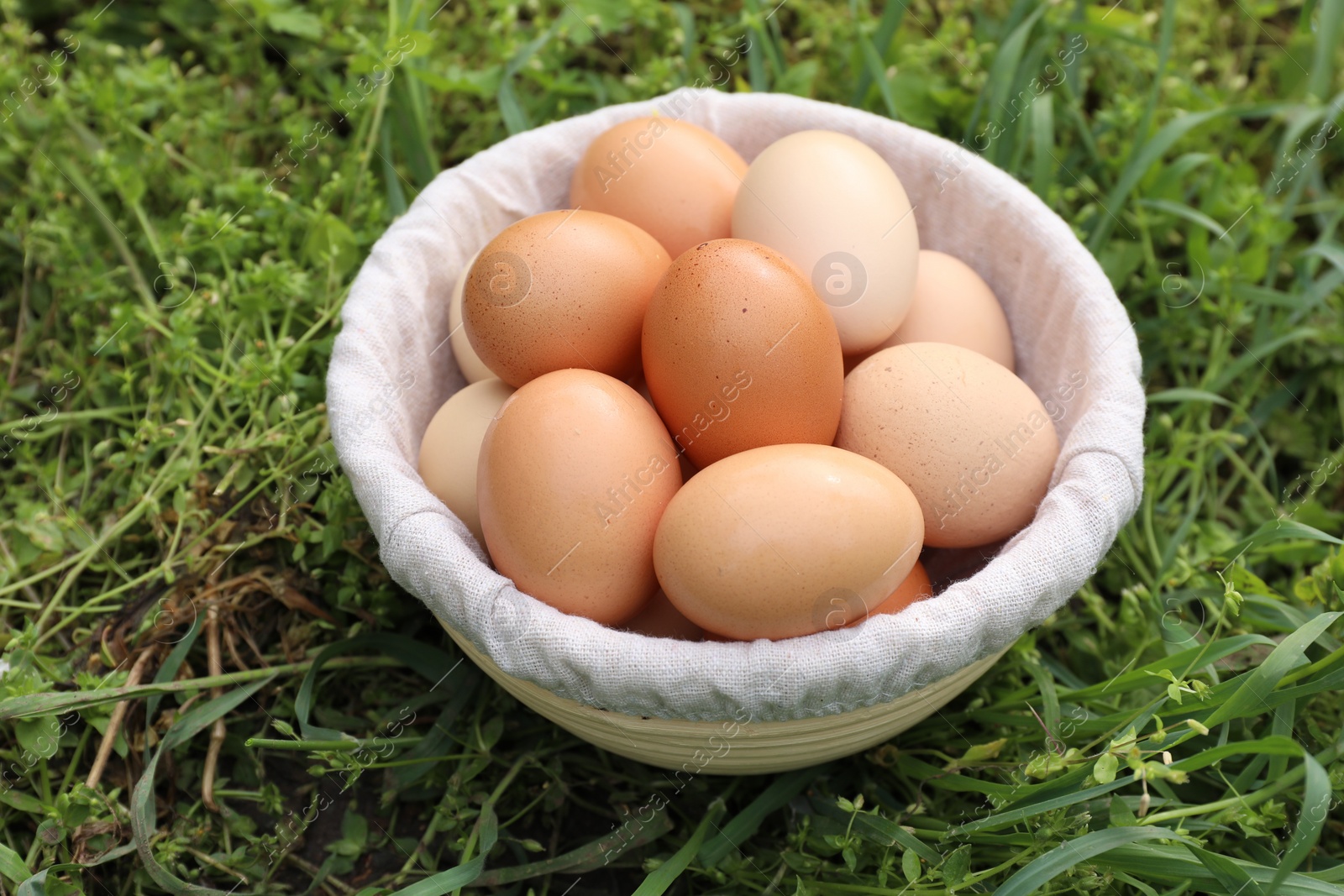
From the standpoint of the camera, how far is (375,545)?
1.36m

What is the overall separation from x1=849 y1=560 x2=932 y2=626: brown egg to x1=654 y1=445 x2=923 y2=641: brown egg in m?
0.07

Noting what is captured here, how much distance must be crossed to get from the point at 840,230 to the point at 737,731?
57cm

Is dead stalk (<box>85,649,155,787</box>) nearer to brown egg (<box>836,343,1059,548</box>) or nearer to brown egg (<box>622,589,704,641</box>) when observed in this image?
brown egg (<box>622,589,704,641</box>)

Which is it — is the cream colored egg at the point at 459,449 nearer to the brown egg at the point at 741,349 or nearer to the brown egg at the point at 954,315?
the brown egg at the point at 741,349

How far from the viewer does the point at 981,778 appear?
1.25m

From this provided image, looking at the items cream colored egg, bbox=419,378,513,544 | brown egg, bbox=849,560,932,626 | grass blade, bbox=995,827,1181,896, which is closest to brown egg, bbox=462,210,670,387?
cream colored egg, bbox=419,378,513,544

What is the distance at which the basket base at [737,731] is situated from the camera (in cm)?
99

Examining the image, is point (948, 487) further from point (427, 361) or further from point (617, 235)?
point (427, 361)

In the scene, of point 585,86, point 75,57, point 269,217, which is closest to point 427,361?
point 269,217

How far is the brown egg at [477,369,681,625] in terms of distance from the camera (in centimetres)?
97

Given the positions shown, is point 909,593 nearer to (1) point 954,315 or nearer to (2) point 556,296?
(1) point 954,315

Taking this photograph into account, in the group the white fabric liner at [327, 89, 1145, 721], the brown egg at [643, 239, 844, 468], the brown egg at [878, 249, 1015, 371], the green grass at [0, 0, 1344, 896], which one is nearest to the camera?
the white fabric liner at [327, 89, 1145, 721]

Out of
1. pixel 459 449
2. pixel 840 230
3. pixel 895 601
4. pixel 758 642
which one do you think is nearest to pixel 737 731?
pixel 758 642

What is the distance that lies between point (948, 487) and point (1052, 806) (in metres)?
0.33
